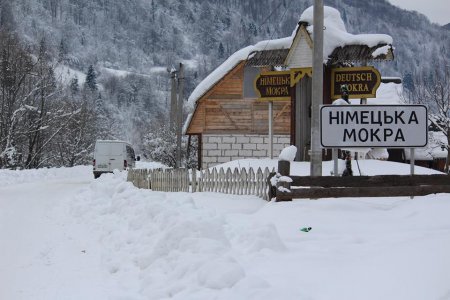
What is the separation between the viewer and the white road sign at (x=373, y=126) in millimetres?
9836

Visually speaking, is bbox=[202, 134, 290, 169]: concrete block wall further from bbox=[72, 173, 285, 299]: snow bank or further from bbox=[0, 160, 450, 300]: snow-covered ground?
bbox=[72, 173, 285, 299]: snow bank

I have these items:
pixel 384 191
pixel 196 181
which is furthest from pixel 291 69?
pixel 384 191

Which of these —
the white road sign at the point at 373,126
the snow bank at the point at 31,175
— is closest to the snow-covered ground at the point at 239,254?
the white road sign at the point at 373,126

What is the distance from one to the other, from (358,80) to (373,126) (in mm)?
10628

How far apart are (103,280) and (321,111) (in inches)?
213

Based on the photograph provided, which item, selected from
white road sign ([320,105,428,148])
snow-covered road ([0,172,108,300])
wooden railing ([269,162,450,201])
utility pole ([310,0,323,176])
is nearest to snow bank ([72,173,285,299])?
snow-covered road ([0,172,108,300])

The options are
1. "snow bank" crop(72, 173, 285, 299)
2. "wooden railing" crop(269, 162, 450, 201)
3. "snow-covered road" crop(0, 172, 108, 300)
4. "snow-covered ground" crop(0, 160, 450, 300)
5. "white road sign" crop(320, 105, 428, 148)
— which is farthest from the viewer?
"white road sign" crop(320, 105, 428, 148)

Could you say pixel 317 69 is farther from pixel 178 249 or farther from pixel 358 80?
pixel 358 80

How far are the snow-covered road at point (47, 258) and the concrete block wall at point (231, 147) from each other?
1575cm

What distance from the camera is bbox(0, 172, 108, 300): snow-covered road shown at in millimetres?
6074

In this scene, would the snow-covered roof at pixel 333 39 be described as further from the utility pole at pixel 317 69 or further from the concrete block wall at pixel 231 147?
the utility pole at pixel 317 69

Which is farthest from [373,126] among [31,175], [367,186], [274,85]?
[31,175]

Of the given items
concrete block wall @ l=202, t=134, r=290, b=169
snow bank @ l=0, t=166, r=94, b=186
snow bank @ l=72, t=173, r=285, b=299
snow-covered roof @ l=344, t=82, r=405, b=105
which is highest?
snow-covered roof @ l=344, t=82, r=405, b=105

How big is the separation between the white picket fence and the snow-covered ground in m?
3.44
